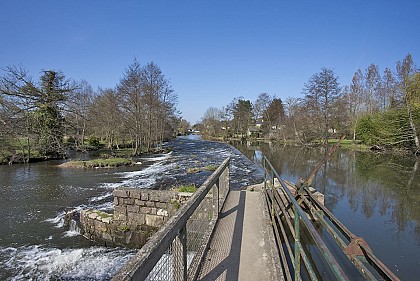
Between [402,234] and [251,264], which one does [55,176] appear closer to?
[251,264]

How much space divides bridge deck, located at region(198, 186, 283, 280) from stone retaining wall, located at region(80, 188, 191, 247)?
2.51 m

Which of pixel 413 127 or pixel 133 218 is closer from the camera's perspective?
pixel 133 218

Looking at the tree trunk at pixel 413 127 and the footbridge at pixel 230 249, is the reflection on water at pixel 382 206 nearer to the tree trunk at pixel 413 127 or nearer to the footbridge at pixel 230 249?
the footbridge at pixel 230 249

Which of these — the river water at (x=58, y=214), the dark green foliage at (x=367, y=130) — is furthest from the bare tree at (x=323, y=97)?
the river water at (x=58, y=214)

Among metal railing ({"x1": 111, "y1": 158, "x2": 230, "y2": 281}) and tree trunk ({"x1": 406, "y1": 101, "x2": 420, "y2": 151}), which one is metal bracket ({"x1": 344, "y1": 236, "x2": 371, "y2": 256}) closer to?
metal railing ({"x1": 111, "y1": 158, "x2": 230, "y2": 281})

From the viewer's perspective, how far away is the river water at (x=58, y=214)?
236 inches

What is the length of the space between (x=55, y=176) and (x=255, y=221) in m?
15.8

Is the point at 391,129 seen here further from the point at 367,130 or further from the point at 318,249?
the point at 318,249

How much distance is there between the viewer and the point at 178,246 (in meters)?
2.45

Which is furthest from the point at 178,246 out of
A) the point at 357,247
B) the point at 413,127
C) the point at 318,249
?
the point at 413,127

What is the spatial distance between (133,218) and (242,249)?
4967 mm

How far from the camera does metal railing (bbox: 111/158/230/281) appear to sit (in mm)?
1525

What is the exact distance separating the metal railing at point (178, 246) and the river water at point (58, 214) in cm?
289

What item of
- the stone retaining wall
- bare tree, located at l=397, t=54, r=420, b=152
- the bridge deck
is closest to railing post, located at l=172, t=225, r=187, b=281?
the bridge deck
